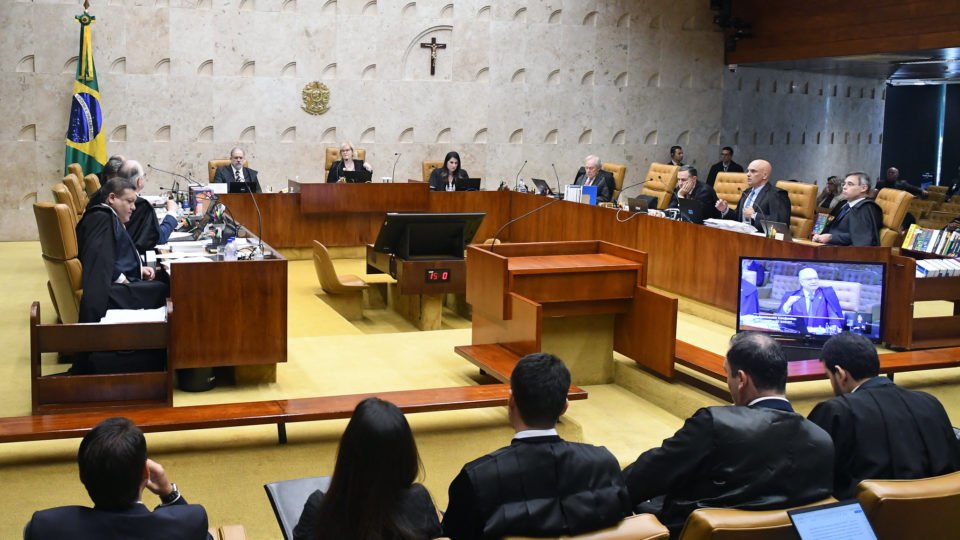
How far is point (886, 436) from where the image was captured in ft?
10.1

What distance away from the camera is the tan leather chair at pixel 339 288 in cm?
818

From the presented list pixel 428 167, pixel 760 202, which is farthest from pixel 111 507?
pixel 428 167

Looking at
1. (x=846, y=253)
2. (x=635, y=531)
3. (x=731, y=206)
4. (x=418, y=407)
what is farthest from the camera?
(x=731, y=206)

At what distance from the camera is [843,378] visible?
3.27 m

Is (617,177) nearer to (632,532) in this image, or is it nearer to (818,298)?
(818,298)

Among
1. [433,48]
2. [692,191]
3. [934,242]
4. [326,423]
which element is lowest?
[326,423]

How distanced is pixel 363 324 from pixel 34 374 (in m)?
3.99

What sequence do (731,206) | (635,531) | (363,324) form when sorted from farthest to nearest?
(731,206) < (363,324) < (635,531)

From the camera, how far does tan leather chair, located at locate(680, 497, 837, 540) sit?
2486 millimetres

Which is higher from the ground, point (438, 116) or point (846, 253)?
point (438, 116)

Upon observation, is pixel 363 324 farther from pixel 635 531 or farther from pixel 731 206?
pixel 635 531

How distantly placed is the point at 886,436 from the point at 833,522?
69 cm

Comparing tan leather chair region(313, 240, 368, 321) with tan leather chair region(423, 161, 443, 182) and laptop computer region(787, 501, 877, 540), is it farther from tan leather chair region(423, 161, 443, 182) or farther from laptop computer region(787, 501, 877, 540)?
laptop computer region(787, 501, 877, 540)

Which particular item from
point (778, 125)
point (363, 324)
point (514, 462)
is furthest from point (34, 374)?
point (778, 125)
